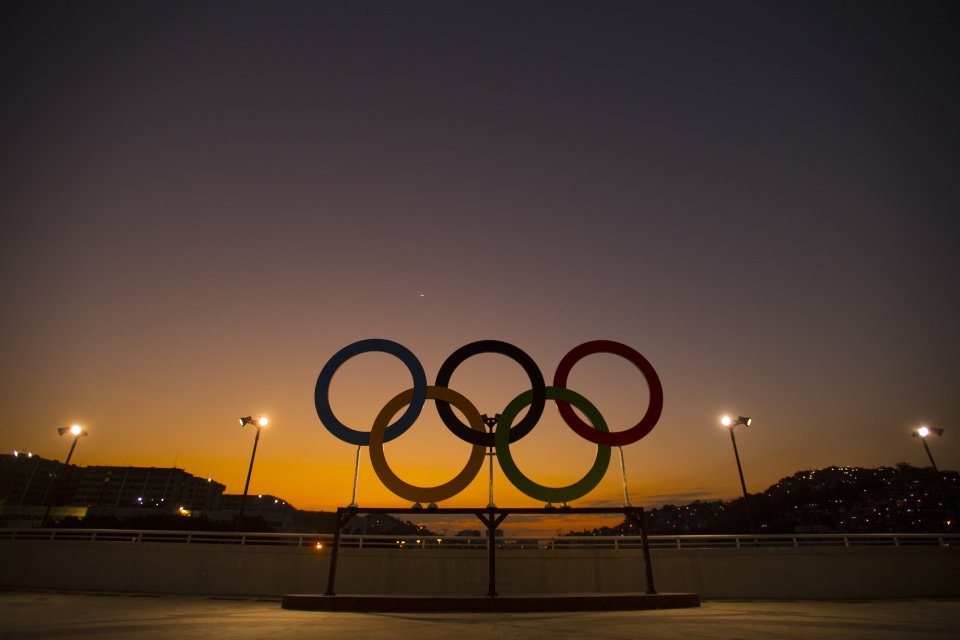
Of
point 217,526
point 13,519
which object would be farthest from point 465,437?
point 13,519

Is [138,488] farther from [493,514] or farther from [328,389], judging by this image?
[493,514]

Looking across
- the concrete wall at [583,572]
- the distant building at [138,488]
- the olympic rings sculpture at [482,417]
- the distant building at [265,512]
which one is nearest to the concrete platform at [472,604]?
the olympic rings sculpture at [482,417]

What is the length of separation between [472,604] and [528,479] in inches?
152

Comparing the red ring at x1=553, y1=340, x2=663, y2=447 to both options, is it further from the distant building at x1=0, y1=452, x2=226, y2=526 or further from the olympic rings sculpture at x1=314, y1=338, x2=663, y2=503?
the distant building at x1=0, y1=452, x2=226, y2=526

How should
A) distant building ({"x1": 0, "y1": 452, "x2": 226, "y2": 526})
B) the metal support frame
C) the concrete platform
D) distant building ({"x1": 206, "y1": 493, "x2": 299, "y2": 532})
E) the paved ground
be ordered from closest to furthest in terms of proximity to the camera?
the paved ground → the concrete platform → the metal support frame → distant building ({"x1": 206, "y1": 493, "x2": 299, "y2": 532}) → distant building ({"x1": 0, "y1": 452, "x2": 226, "y2": 526})

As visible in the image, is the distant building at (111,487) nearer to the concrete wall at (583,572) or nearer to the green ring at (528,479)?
the concrete wall at (583,572)

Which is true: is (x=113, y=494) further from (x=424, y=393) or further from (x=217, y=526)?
(x=424, y=393)

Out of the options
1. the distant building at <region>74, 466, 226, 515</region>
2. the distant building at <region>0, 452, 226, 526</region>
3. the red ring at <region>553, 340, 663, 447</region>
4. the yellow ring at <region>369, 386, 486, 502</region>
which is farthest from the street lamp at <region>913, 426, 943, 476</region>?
the distant building at <region>74, 466, 226, 515</region>

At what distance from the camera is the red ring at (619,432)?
15.9 metres

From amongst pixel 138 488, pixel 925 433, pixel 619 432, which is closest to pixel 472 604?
pixel 619 432

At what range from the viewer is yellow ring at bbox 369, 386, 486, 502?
15.2 metres

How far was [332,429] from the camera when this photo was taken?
622 inches

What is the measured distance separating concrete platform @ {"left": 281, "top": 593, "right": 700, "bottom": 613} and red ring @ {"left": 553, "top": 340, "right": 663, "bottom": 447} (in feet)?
14.9

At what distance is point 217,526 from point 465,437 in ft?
260
